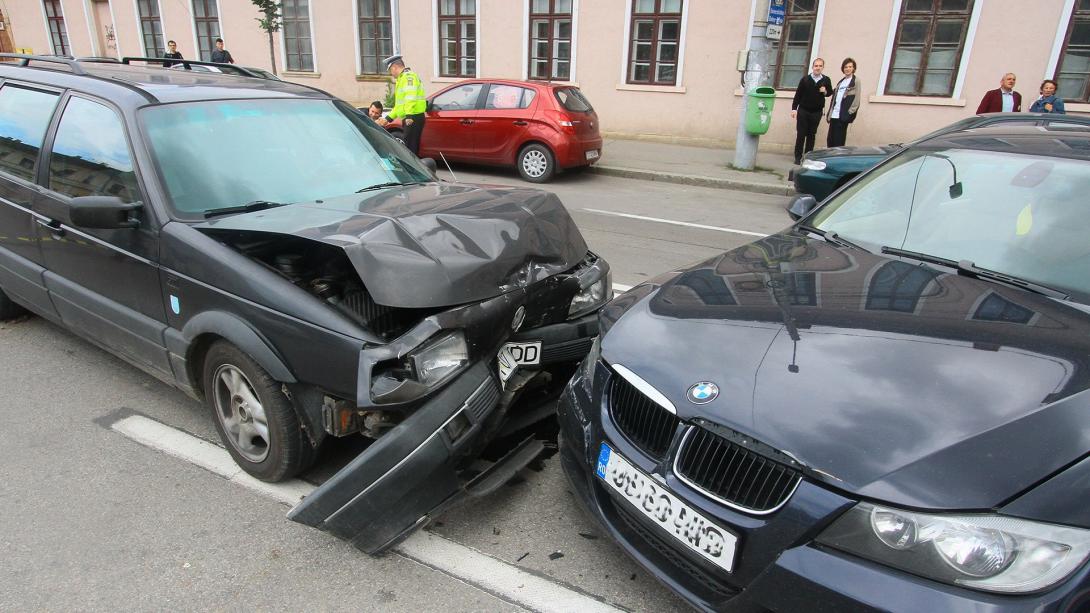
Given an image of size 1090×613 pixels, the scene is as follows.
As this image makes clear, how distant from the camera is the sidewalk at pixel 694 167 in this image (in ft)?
36.2

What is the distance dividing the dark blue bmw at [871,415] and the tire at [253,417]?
1.12m

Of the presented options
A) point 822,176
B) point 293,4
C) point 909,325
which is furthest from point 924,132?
point 293,4

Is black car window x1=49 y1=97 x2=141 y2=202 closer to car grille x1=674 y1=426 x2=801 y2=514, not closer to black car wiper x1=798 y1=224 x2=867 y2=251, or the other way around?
car grille x1=674 y1=426 x2=801 y2=514

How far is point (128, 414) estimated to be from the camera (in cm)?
344

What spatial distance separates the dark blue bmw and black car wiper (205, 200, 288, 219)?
165cm

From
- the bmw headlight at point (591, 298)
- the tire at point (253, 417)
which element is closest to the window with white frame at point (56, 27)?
the tire at point (253, 417)

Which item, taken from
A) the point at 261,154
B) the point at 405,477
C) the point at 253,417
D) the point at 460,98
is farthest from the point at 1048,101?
the point at 253,417

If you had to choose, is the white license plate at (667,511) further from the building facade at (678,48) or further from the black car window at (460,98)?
the building facade at (678,48)

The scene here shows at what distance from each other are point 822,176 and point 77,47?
2623cm

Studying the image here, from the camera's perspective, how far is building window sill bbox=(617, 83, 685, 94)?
14.2 m

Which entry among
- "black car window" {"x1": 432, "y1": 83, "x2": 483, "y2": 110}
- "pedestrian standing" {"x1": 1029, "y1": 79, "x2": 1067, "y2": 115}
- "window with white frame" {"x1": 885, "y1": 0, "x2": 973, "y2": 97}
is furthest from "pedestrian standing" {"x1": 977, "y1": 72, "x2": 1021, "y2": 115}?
"black car window" {"x1": 432, "y1": 83, "x2": 483, "y2": 110}

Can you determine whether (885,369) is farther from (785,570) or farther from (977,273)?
(977,273)

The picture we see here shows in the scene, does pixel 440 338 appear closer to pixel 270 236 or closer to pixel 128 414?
pixel 270 236

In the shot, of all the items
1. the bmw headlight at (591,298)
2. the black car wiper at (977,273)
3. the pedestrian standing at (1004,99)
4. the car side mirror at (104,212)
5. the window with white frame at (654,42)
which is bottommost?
the bmw headlight at (591,298)
